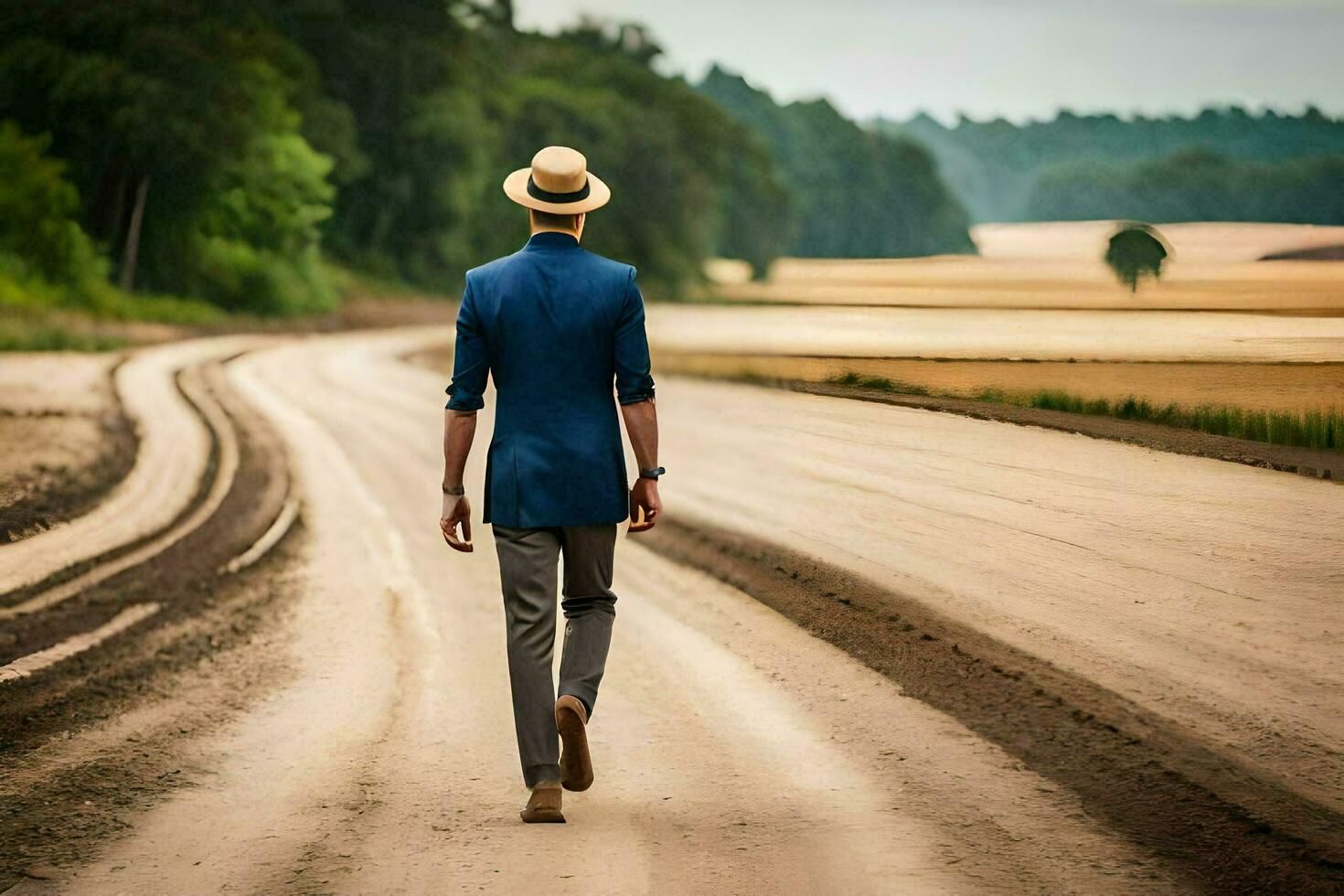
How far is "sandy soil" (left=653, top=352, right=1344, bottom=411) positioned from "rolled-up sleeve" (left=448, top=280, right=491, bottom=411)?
3.30 metres

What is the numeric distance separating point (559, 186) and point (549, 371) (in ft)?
2.02

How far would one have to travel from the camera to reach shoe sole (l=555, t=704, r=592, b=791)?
181 inches

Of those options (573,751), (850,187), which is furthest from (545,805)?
(850,187)

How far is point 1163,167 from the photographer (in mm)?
7496

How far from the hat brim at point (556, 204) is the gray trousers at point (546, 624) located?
1.04 meters

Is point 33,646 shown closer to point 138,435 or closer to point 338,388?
point 138,435

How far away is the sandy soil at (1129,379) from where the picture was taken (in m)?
5.90

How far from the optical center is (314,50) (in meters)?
52.2

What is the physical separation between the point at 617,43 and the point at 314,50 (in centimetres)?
2458

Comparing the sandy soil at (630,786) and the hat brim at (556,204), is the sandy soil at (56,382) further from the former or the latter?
the hat brim at (556,204)

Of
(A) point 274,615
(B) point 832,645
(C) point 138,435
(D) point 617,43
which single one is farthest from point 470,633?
(D) point 617,43

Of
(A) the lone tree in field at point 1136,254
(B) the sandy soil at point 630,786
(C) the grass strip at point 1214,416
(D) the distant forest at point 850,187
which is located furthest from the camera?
(D) the distant forest at point 850,187

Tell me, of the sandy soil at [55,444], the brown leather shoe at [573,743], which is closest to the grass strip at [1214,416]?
the brown leather shoe at [573,743]

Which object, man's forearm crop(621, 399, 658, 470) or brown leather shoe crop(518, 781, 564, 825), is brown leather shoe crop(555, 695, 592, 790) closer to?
brown leather shoe crop(518, 781, 564, 825)
